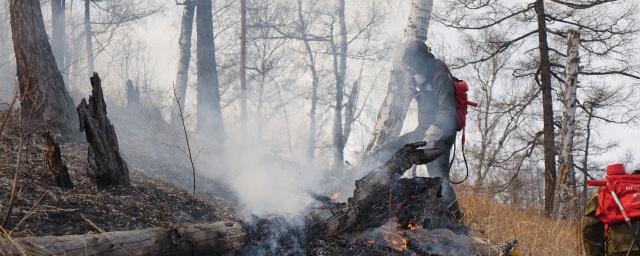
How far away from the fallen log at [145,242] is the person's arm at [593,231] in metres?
2.54

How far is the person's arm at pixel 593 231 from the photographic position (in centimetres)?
342

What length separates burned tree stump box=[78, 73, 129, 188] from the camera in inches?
163

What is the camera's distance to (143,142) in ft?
34.1

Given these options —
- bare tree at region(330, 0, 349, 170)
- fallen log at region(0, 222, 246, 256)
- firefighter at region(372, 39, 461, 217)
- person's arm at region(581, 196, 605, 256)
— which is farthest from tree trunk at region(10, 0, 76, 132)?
bare tree at region(330, 0, 349, 170)

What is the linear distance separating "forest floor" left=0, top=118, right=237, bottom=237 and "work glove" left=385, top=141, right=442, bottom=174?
1.80 metres

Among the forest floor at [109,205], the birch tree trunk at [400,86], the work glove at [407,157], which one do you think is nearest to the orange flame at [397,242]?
the work glove at [407,157]

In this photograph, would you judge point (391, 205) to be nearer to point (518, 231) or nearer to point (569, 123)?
point (518, 231)

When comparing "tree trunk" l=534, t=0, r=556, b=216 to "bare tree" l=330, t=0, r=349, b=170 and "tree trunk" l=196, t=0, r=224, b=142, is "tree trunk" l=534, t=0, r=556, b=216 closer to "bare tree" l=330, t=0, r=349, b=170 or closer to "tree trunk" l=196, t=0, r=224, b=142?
"tree trunk" l=196, t=0, r=224, b=142

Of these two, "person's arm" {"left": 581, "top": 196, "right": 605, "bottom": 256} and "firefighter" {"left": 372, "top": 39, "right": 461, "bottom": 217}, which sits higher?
"firefighter" {"left": 372, "top": 39, "right": 461, "bottom": 217}

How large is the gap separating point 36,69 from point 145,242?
379 centimetres

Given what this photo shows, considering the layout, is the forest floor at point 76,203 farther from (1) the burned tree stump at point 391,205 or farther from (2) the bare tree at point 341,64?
(2) the bare tree at point 341,64

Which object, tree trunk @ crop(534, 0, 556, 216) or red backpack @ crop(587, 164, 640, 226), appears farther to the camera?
tree trunk @ crop(534, 0, 556, 216)

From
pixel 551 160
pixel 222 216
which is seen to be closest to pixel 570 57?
pixel 551 160

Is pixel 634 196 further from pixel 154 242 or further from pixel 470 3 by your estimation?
pixel 470 3
